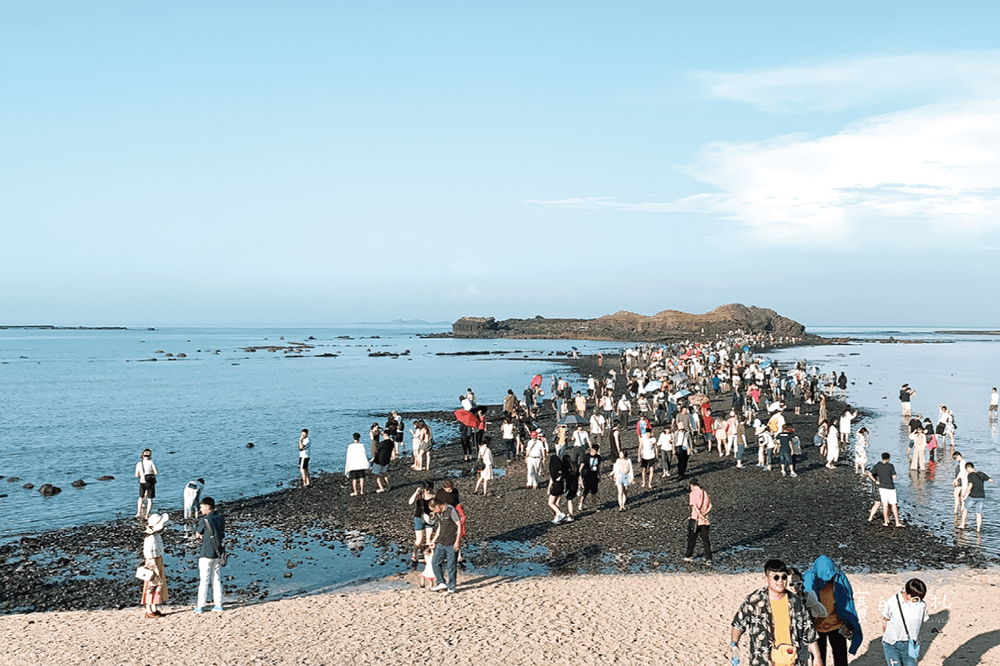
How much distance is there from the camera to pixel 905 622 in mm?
8117

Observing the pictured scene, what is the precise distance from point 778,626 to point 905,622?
8.21 feet

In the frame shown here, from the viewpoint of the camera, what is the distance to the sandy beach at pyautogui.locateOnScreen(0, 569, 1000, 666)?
9.85 m

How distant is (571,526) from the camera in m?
16.5

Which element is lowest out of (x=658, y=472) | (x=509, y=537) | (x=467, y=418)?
(x=509, y=537)

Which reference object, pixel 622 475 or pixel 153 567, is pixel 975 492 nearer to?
pixel 622 475

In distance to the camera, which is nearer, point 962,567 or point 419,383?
point 962,567

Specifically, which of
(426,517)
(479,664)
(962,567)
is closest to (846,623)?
(479,664)

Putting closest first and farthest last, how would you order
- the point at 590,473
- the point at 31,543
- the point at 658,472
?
the point at 31,543 → the point at 590,473 → the point at 658,472

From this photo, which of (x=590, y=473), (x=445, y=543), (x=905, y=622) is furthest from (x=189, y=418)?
(x=905, y=622)

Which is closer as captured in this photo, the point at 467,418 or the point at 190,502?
the point at 190,502

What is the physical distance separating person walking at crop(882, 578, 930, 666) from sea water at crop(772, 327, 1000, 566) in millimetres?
8082

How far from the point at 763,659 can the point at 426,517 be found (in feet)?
22.4

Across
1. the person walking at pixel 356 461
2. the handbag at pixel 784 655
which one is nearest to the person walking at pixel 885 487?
the handbag at pixel 784 655

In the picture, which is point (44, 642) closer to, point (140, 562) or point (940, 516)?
point (140, 562)
